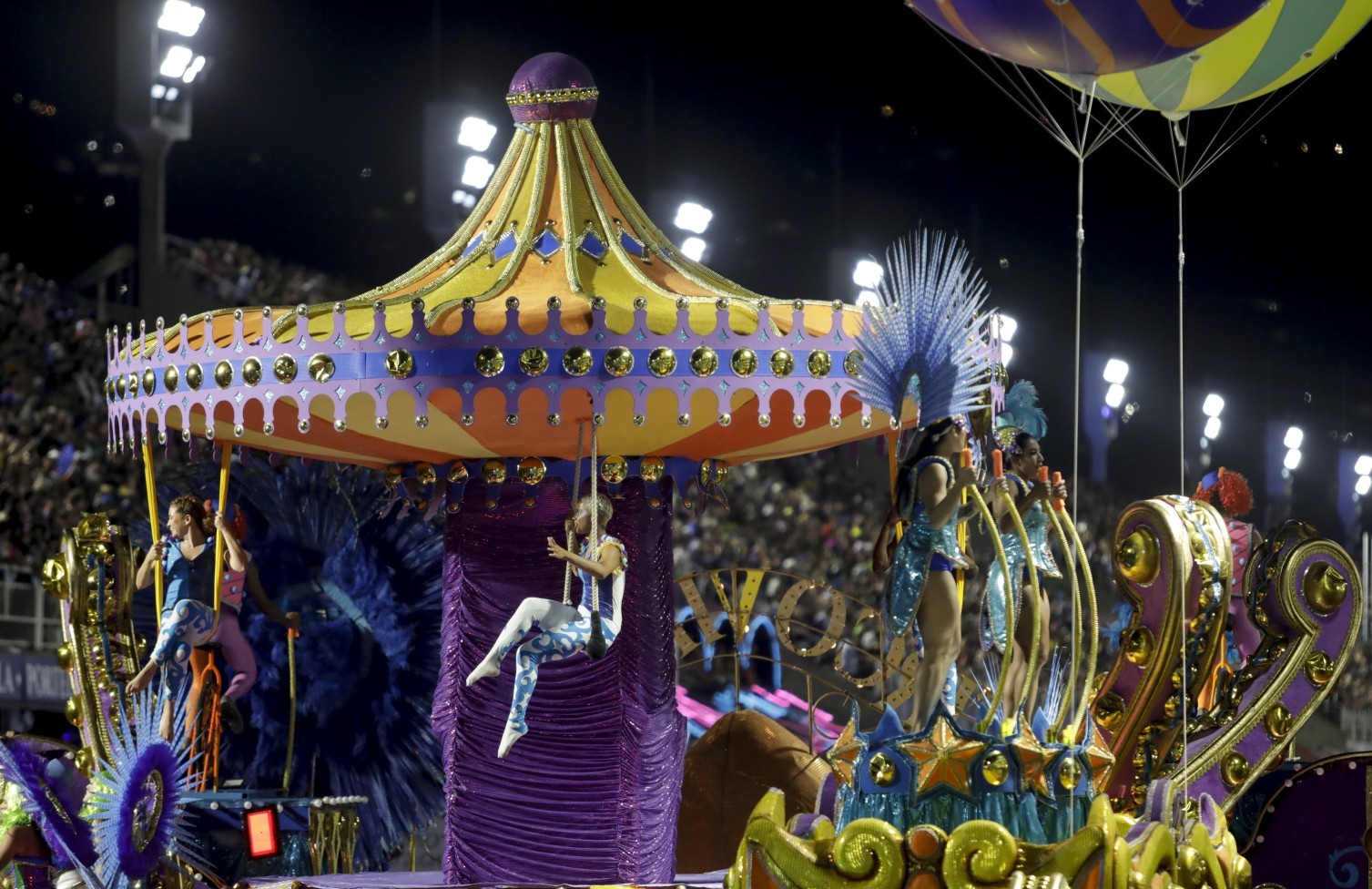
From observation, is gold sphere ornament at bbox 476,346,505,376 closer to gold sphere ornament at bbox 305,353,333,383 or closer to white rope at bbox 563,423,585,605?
white rope at bbox 563,423,585,605

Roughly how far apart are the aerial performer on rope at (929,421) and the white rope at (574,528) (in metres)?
1.33

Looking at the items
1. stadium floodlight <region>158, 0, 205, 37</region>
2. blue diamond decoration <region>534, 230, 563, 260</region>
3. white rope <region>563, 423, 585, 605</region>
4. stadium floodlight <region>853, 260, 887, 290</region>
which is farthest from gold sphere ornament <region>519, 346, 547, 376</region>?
stadium floodlight <region>853, 260, 887, 290</region>

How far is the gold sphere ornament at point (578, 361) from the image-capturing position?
691 cm

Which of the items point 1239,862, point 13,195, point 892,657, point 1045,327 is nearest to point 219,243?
point 13,195

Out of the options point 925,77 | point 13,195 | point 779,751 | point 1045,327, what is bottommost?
point 779,751

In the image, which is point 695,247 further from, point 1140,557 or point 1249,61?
point 1140,557

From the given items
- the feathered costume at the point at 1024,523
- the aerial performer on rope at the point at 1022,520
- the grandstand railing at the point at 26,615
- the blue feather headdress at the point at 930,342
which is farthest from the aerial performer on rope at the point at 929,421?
the grandstand railing at the point at 26,615

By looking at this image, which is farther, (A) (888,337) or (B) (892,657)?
(B) (892,657)

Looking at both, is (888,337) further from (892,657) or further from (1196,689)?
(1196,689)

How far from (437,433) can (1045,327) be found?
34.2 ft

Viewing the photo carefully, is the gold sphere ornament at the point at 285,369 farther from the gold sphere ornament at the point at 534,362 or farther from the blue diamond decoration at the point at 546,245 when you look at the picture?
the blue diamond decoration at the point at 546,245

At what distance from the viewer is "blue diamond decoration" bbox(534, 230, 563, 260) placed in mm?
7735

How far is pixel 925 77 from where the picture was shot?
629 inches

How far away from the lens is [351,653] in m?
9.06
